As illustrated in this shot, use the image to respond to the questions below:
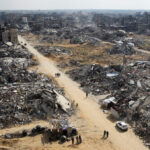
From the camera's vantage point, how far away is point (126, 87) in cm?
2239

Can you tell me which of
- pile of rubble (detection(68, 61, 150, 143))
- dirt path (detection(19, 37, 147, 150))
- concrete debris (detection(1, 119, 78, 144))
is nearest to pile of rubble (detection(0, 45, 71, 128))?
concrete debris (detection(1, 119, 78, 144))

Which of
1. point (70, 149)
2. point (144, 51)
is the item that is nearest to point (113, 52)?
point (144, 51)

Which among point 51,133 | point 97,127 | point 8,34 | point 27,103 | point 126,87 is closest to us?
point 51,133

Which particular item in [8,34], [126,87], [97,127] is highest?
[8,34]

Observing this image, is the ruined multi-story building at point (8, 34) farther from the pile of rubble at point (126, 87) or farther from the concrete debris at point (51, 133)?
the concrete debris at point (51, 133)

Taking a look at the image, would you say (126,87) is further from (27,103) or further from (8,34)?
(8,34)

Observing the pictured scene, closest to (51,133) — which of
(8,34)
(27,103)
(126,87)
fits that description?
(27,103)

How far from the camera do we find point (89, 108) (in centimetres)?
1933

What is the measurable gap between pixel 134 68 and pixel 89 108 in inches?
512

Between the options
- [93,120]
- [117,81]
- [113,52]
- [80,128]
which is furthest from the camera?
[113,52]

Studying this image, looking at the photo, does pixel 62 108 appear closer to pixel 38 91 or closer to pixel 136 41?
pixel 38 91

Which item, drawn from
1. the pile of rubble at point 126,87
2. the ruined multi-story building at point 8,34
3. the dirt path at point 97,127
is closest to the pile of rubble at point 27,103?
the dirt path at point 97,127

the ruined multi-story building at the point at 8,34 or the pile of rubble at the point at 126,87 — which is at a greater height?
the ruined multi-story building at the point at 8,34

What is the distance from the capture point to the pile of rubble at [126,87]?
16984 millimetres
